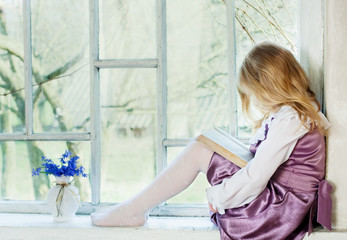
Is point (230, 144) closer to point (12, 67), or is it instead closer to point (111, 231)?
point (111, 231)

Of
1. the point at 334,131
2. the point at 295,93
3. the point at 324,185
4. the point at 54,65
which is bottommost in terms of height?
the point at 324,185

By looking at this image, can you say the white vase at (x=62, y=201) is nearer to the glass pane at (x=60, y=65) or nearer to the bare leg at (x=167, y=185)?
the bare leg at (x=167, y=185)

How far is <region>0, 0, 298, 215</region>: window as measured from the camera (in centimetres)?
199

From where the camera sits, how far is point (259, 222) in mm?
1599

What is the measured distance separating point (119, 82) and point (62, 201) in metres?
0.56

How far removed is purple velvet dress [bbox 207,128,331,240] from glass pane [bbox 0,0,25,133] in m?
0.97

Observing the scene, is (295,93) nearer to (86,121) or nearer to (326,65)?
(326,65)

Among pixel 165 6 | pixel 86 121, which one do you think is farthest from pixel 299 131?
pixel 86 121

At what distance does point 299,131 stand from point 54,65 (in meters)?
1.11

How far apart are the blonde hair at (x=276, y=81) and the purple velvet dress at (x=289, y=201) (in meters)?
0.11

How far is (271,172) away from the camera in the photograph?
156cm

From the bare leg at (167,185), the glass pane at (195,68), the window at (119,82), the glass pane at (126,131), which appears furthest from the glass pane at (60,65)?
the bare leg at (167,185)

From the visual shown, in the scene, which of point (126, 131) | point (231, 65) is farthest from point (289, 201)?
point (126, 131)

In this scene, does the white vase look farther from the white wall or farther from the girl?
the white wall
